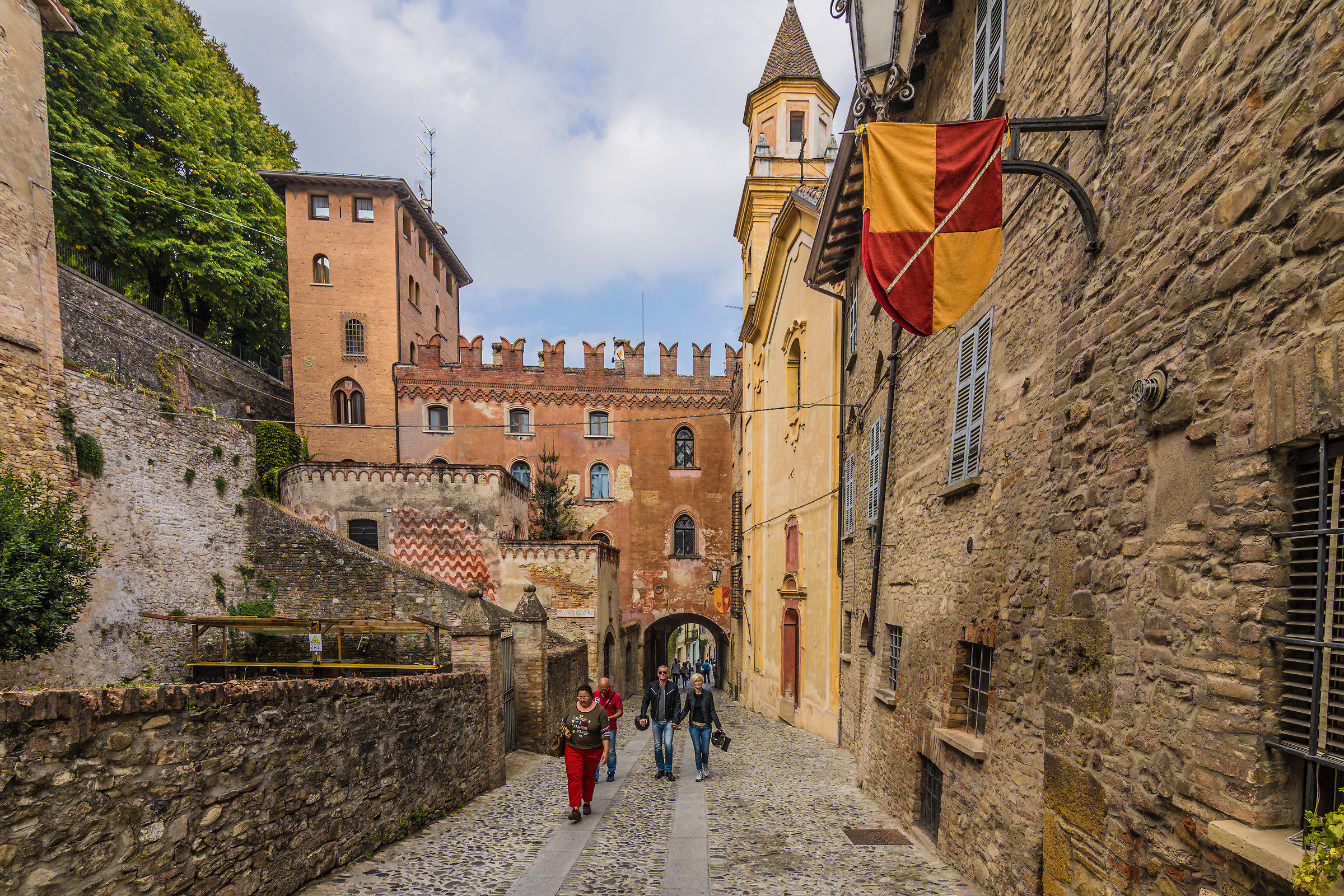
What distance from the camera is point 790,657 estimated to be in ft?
53.3

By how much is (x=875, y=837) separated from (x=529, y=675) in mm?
7162

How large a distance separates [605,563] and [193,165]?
18.8 meters

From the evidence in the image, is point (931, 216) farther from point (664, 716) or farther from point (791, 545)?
point (791, 545)

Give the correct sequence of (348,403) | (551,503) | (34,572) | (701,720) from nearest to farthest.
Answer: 1. (34,572)
2. (701,720)
3. (348,403)
4. (551,503)

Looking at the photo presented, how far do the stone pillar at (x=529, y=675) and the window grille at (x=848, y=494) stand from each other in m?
5.80

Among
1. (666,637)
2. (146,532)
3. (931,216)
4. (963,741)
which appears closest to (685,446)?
(666,637)

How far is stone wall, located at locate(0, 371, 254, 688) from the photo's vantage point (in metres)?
12.0

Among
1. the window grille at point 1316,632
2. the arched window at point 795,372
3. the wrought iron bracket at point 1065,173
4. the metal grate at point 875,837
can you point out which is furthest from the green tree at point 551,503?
the window grille at point 1316,632

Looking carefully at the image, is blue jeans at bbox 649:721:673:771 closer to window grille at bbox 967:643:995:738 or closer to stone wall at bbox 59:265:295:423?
window grille at bbox 967:643:995:738

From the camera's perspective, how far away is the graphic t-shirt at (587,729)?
283 inches

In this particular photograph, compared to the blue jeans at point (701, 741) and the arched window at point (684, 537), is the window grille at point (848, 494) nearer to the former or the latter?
the blue jeans at point (701, 741)

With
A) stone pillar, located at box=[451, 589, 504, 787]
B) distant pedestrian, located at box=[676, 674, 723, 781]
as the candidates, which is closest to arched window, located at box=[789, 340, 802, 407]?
distant pedestrian, located at box=[676, 674, 723, 781]

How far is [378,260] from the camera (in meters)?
26.2

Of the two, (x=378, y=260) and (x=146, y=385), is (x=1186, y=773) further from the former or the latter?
(x=378, y=260)
